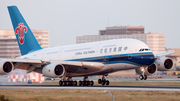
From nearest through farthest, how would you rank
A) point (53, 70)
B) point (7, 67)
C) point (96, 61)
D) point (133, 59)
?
point (133, 59)
point (53, 70)
point (7, 67)
point (96, 61)

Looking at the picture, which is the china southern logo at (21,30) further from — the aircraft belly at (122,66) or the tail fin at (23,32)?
the aircraft belly at (122,66)

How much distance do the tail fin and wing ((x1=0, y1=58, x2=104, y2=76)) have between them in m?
7.30

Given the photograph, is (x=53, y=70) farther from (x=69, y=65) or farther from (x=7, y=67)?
(x=7, y=67)

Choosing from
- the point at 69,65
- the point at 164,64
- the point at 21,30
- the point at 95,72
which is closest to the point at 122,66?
the point at 95,72

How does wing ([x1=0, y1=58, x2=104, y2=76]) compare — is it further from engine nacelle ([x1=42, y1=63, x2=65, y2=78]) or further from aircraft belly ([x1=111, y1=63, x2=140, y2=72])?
aircraft belly ([x1=111, y1=63, x2=140, y2=72])

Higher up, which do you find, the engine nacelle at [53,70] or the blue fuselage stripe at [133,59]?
the blue fuselage stripe at [133,59]

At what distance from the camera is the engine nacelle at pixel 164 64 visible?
4825 centimetres

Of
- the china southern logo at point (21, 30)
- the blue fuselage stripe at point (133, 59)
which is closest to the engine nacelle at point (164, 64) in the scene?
the blue fuselage stripe at point (133, 59)

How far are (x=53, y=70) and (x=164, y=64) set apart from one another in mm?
15714

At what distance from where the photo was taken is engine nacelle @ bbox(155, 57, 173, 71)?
4825 cm

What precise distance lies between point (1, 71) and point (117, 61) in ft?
49.8

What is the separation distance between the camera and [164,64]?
48.8 metres

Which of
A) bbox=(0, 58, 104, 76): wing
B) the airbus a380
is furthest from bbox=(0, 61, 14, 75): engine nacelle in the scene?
bbox=(0, 58, 104, 76): wing

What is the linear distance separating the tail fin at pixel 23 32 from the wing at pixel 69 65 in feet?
24.0
